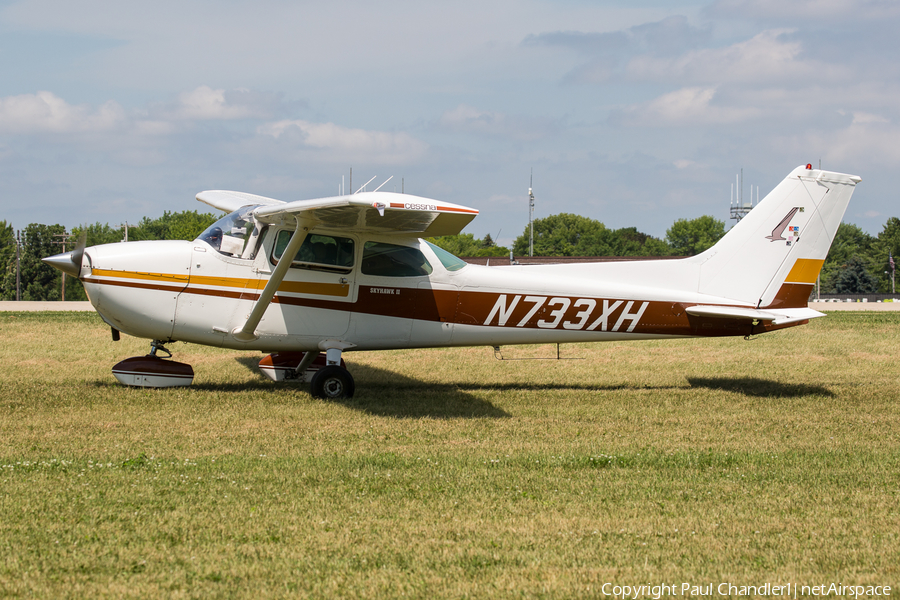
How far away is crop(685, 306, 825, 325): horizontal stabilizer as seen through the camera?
10.1 m

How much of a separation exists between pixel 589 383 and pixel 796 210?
4.01 meters

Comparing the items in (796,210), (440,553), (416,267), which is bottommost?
(440,553)

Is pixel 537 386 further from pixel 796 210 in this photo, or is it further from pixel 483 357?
pixel 796 210

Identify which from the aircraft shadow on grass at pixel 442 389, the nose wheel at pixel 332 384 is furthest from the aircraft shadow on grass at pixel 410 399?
the nose wheel at pixel 332 384

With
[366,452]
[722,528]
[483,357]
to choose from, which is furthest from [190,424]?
[483,357]

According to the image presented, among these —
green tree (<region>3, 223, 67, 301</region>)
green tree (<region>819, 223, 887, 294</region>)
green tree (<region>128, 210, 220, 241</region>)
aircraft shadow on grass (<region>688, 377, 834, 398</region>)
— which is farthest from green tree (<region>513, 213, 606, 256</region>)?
aircraft shadow on grass (<region>688, 377, 834, 398</region>)

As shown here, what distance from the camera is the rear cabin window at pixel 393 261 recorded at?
9.84 meters

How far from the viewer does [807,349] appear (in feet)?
50.6

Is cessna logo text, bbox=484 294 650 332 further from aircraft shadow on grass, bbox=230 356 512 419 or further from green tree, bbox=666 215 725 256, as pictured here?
green tree, bbox=666 215 725 256

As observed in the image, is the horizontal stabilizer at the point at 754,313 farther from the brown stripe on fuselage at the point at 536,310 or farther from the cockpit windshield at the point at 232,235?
the cockpit windshield at the point at 232,235

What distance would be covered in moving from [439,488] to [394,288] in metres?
4.85

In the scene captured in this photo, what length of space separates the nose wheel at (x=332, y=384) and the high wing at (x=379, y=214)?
74.4 inches

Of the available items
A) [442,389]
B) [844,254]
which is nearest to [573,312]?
[442,389]

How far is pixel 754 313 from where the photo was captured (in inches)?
401
